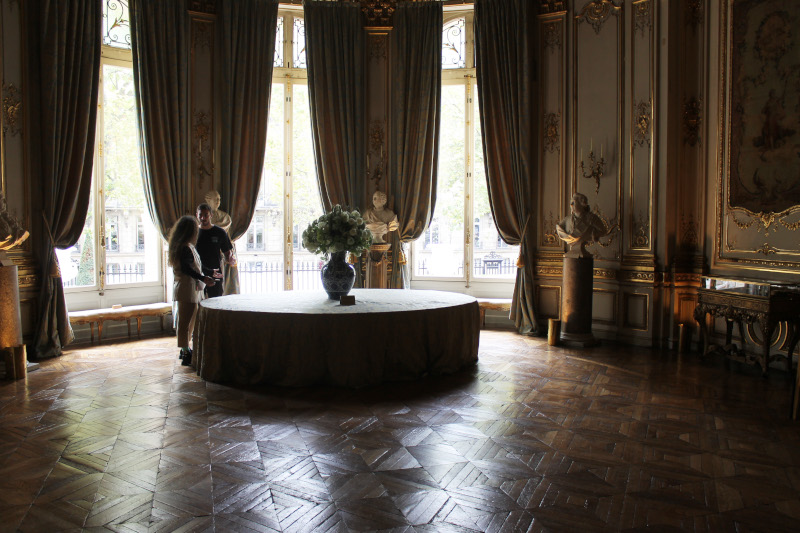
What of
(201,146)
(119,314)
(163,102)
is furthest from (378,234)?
(119,314)

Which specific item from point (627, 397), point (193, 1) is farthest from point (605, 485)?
point (193, 1)

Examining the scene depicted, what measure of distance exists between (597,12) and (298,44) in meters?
3.57

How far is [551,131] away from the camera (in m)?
7.11

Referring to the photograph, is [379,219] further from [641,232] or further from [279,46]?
[641,232]

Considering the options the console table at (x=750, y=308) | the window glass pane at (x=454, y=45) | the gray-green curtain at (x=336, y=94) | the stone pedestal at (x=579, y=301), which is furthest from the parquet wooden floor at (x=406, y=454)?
the window glass pane at (x=454, y=45)

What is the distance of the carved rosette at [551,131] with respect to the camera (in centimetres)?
708

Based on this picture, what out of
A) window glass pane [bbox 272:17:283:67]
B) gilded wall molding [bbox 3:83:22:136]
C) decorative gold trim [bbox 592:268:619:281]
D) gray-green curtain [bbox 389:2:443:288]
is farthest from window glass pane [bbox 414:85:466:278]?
gilded wall molding [bbox 3:83:22:136]

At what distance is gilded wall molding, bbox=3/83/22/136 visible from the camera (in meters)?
5.72

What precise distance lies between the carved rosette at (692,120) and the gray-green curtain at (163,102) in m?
5.31

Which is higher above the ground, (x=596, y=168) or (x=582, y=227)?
(x=596, y=168)

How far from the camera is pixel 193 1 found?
23.2 ft

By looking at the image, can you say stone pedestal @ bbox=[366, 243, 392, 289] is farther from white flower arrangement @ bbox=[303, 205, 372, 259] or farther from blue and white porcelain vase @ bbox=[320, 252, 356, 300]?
white flower arrangement @ bbox=[303, 205, 372, 259]

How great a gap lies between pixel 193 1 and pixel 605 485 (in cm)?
675

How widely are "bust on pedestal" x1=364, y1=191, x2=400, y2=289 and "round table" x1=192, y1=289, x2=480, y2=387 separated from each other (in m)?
2.50
